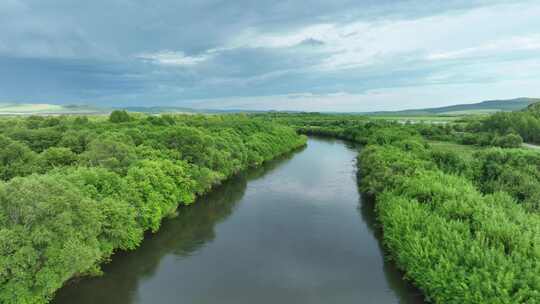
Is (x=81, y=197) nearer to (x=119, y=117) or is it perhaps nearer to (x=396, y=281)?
(x=396, y=281)

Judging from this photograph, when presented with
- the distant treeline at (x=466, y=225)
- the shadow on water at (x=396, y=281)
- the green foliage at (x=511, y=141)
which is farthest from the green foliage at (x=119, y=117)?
the green foliage at (x=511, y=141)

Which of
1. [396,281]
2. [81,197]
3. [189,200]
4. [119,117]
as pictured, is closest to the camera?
[81,197]

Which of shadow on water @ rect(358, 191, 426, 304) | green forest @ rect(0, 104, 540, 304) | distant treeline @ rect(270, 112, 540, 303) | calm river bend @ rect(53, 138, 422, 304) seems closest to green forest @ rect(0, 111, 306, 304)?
green forest @ rect(0, 104, 540, 304)

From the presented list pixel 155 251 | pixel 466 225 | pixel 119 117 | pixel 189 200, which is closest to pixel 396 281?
pixel 466 225

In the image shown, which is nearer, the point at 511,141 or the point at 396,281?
the point at 396,281

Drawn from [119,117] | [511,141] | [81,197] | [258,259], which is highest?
[119,117]

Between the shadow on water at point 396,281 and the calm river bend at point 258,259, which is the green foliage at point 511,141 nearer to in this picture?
the calm river bend at point 258,259

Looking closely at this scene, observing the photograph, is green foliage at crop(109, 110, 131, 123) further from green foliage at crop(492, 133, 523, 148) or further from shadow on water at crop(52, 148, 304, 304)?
green foliage at crop(492, 133, 523, 148)
